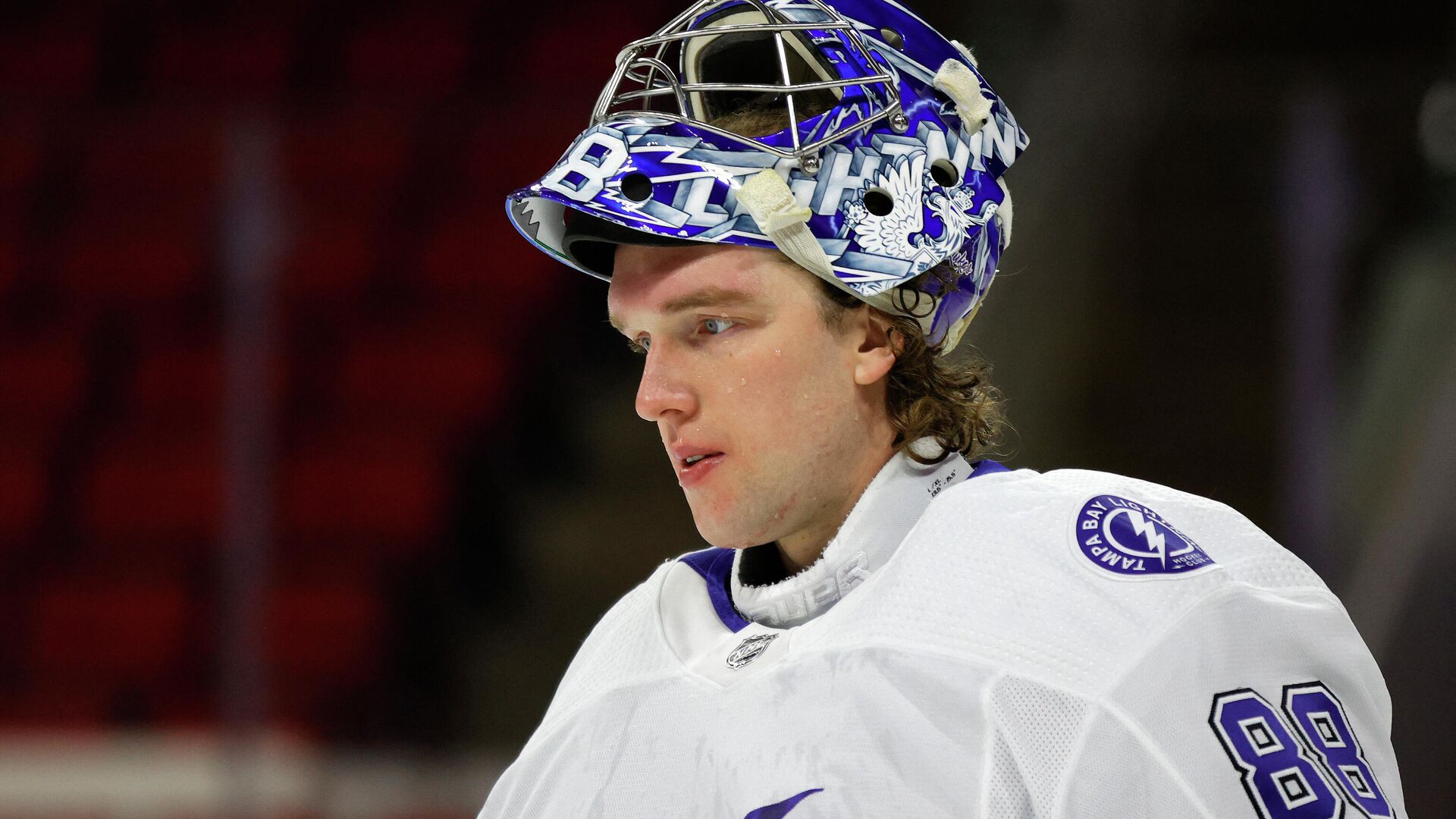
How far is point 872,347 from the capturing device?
1.14m

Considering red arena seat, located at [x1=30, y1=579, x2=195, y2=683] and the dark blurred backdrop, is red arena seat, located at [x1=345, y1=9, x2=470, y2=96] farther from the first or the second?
red arena seat, located at [x1=30, y1=579, x2=195, y2=683]

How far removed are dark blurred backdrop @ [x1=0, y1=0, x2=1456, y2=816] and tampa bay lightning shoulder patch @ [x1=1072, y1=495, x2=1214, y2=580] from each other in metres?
1.02

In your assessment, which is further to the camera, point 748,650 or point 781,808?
point 748,650

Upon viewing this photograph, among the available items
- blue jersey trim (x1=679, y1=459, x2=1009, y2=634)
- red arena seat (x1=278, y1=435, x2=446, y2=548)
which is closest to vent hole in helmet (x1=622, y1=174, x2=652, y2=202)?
blue jersey trim (x1=679, y1=459, x2=1009, y2=634)

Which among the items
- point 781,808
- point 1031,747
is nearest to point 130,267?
point 781,808

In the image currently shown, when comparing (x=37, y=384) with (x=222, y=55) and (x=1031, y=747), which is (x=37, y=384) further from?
(x=1031, y=747)

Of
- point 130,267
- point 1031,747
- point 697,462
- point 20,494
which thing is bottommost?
point 20,494

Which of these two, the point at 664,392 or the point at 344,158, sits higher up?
the point at 344,158

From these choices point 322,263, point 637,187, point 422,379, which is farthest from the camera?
point 422,379

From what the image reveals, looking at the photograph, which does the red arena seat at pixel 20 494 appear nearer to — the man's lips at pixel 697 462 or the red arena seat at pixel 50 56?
the red arena seat at pixel 50 56

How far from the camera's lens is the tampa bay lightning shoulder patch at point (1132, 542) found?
37.1 inches

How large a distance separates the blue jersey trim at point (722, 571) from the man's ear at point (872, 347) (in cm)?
11

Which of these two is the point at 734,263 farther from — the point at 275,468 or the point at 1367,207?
the point at 275,468

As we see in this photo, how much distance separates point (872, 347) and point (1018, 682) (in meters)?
0.34
